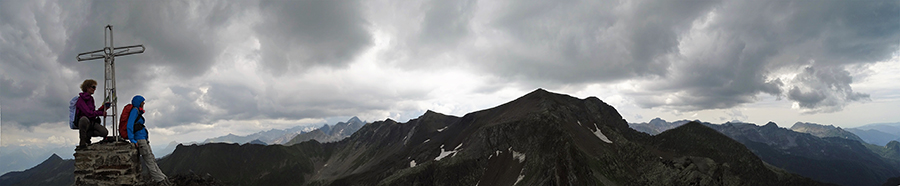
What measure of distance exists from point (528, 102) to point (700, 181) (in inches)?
3235

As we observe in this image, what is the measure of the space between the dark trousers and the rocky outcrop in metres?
0.43

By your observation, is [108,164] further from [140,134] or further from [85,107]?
[85,107]

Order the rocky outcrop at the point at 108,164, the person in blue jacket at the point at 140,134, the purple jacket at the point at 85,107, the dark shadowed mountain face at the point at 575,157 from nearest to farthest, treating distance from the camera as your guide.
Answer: the purple jacket at the point at 85,107 → the rocky outcrop at the point at 108,164 → the person in blue jacket at the point at 140,134 → the dark shadowed mountain face at the point at 575,157

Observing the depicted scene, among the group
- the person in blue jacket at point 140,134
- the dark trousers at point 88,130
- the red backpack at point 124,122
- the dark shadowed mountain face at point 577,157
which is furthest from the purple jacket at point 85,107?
the dark shadowed mountain face at point 577,157

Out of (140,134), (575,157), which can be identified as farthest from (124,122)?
(575,157)

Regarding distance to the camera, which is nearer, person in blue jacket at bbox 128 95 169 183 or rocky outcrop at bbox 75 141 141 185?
rocky outcrop at bbox 75 141 141 185

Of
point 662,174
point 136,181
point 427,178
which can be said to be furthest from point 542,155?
point 136,181

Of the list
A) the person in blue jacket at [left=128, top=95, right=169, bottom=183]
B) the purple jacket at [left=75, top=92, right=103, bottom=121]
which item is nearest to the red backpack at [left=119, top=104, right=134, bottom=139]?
the person in blue jacket at [left=128, top=95, right=169, bottom=183]

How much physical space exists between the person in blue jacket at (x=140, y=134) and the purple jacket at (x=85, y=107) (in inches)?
43.8

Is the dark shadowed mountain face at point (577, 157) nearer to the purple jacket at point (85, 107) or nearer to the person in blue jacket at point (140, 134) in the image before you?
the person in blue jacket at point (140, 134)

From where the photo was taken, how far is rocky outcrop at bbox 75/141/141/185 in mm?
13281

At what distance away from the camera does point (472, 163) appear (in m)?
135

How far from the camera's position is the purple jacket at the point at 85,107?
43.0 feet

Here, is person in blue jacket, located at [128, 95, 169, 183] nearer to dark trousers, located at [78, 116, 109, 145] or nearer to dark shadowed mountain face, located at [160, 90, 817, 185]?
dark trousers, located at [78, 116, 109, 145]
